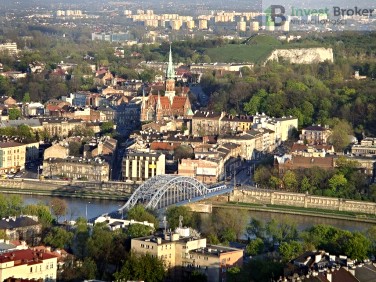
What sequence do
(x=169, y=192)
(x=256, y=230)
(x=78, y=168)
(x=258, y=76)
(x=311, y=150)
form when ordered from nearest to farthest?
(x=256, y=230) < (x=169, y=192) < (x=78, y=168) < (x=311, y=150) < (x=258, y=76)

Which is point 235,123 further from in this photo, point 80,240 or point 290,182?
point 80,240

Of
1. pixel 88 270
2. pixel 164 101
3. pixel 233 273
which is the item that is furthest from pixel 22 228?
pixel 164 101

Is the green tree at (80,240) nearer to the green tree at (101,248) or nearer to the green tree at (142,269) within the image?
the green tree at (101,248)

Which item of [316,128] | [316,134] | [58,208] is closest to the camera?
[58,208]

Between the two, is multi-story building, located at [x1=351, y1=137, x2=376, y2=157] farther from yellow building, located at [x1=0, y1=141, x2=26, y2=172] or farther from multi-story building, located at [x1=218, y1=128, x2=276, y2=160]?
yellow building, located at [x1=0, y1=141, x2=26, y2=172]

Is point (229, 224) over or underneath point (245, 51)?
over

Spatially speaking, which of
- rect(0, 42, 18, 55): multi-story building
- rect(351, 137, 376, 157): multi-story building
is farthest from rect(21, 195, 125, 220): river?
rect(0, 42, 18, 55): multi-story building

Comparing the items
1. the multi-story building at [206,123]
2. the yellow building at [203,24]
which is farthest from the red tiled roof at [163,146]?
the yellow building at [203,24]
